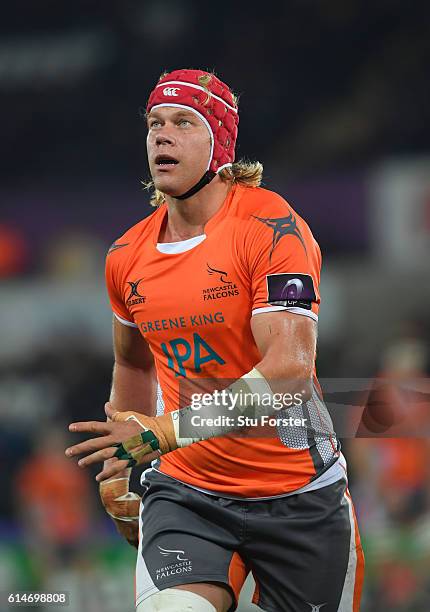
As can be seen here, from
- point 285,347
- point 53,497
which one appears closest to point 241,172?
point 285,347

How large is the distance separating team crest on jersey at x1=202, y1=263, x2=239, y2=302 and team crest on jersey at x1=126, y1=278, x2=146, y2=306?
1.06 ft

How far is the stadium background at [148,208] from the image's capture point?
8.99m

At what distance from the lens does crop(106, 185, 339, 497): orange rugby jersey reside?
401 centimetres

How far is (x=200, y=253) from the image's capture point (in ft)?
13.8

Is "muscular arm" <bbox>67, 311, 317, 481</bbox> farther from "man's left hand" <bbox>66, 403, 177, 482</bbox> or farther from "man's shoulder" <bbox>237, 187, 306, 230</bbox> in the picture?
"man's shoulder" <bbox>237, 187, 306, 230</bbox>

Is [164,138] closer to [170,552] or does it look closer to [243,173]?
[243,173]

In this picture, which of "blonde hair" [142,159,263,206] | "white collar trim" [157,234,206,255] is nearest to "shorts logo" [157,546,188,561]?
"white collar trim" [157,234,206,255]

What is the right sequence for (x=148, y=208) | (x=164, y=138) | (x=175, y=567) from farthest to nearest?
(x=148, y=208)
(x=164, y=138)
(x=175, y=567)

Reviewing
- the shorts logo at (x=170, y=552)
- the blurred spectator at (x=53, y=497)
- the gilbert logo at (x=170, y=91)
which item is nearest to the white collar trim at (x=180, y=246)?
the gilbert logo at (x=170, y=91)

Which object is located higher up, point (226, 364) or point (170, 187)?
point (170, 187)

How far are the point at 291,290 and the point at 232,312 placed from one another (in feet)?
0.96

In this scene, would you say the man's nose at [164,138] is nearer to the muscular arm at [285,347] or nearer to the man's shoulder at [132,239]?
the man's shoulder at [132,239]

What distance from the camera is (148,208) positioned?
45.1ft

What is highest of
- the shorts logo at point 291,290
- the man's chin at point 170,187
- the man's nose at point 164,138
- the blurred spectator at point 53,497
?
the man's nose at point 164,138
